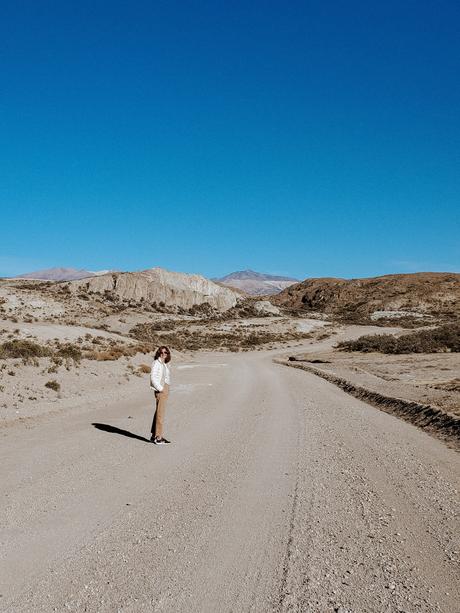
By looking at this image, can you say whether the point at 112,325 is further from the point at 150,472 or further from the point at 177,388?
the point at 150,472

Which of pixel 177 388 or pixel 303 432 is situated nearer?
pixel 303 432

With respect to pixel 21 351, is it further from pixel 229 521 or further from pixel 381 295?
pixel 381 295

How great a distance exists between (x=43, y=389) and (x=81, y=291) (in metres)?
77.0

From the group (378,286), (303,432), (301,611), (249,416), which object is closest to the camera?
(301,611)

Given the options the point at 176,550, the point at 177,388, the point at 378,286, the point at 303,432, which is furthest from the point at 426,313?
the point at 176,550

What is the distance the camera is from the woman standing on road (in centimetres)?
1067

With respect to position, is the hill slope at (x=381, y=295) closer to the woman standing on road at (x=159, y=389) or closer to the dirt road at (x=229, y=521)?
the woman standing on road at (x=159, y=389)

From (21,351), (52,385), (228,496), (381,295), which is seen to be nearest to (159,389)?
(228,496)

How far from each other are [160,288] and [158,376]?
295 ft

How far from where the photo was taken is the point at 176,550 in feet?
17.4

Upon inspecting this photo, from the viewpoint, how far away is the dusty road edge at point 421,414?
11.7m

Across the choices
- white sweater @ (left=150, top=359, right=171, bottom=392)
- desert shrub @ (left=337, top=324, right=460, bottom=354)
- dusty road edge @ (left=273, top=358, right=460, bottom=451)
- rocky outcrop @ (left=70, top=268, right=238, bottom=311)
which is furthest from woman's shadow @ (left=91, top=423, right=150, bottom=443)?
rocky outcrop @ (left=70, top=268, right=238, bottom=311)

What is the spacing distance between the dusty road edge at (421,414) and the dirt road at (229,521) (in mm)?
762

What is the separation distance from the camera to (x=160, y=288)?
327 feet
